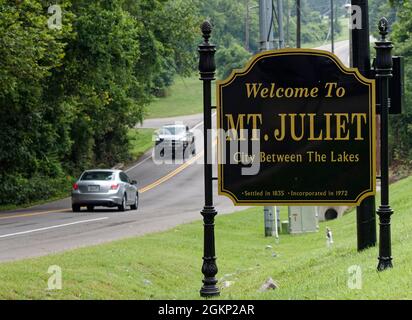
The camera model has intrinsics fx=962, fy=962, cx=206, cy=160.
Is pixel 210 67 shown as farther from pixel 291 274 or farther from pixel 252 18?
pixel 252 18

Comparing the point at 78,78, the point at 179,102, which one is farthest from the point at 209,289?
the point at 179,102

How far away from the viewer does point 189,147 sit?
206 feet

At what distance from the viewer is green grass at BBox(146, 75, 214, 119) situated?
87.8m

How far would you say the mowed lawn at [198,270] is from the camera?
406 inches

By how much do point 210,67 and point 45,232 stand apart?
1360 cm

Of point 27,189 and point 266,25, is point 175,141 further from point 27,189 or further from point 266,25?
point 266,25

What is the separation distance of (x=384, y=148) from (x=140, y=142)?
5700cm

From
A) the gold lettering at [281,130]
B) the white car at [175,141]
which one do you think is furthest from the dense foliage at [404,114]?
the gold lettering at [281,130]

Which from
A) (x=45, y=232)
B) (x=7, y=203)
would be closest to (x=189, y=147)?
(x=7, y=203)

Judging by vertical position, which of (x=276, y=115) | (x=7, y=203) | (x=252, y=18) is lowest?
(x=7, y=203)

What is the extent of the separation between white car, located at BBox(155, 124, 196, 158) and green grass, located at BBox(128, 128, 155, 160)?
4.40 feet

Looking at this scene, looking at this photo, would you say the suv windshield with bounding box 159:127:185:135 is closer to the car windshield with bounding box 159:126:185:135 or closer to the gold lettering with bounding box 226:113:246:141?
the car windshield with bounding box 159:126:185:135

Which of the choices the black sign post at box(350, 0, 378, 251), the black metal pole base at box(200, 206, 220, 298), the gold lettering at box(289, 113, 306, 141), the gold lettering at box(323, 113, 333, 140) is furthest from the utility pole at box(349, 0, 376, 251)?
the black metal pole base at box(200, 206, 220, 298)
